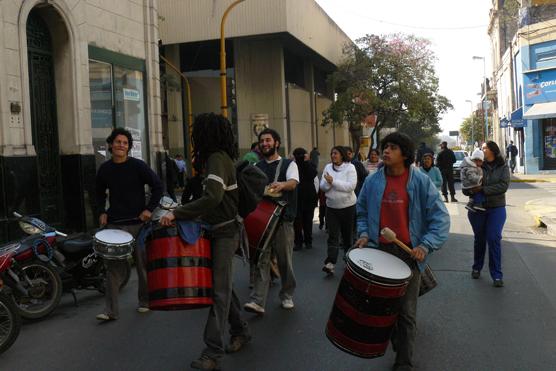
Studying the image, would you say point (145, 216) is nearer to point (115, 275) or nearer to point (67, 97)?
point (115, 275)

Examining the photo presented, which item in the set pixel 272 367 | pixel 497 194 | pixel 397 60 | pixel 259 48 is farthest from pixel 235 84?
pixel 272 367

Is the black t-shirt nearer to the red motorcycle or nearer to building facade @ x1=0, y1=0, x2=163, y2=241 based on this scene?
the red motorcycle

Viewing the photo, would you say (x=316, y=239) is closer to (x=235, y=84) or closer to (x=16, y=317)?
(x=16, y=317)

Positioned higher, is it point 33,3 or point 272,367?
point 33,3

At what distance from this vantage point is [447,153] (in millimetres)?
17766

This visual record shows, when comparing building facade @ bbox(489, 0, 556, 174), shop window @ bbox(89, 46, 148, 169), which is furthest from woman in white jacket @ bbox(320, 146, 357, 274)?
building facade @ bbox(489, 0, 556, 174)

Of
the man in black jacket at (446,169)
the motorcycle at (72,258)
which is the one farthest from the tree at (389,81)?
the motorcycle at (72,258)

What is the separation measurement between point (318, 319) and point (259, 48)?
25.0 meters

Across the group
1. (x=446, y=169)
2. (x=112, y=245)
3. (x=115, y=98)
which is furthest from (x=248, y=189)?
(x=446, y=169)

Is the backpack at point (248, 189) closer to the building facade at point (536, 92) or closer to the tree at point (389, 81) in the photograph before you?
the building facade at point (536, 92)

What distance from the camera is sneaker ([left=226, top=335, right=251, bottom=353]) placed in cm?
477

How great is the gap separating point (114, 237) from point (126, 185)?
2.01 feet

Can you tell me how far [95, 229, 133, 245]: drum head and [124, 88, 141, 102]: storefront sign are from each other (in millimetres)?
6978

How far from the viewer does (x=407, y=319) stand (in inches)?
163
